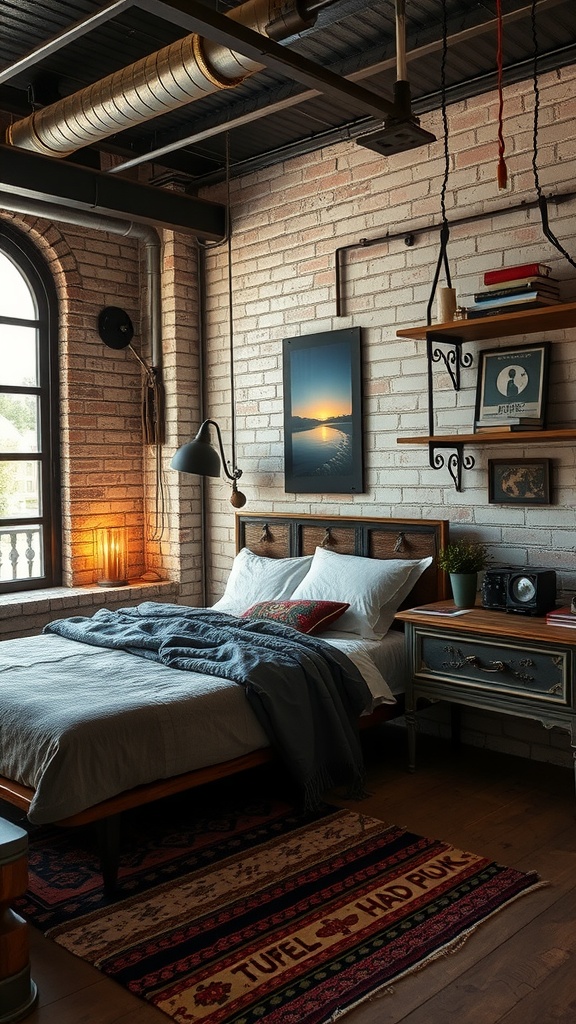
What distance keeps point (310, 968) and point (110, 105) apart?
3.28 m

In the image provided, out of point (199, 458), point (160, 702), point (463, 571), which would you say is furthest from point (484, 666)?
point (199, 458)

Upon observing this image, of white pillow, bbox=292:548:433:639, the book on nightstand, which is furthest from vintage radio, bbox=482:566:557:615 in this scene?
white pillow, bbox=292:548:433:639

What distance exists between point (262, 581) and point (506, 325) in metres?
1.85

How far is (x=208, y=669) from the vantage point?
11.5 feet

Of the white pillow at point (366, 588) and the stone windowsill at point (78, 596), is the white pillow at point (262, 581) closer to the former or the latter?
the white pillow at point (366, 588)

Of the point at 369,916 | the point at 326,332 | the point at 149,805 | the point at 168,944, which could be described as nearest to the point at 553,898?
the point at 369,916

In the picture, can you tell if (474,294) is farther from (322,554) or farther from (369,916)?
(369,916)

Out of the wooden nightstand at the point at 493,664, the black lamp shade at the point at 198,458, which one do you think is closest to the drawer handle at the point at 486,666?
the wooden nightstand at the point at 493,664

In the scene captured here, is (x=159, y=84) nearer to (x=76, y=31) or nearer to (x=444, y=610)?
(x=76, y=31)

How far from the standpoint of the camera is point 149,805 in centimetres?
359

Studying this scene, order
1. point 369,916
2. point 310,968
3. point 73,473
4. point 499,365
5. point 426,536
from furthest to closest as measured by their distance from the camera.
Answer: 1. point 73,473
2. point 426,536
3. point 499,365
4. point 369,916
5. point 310,968

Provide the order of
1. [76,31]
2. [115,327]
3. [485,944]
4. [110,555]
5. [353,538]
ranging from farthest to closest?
[115,327], [110,555], [353,538], [76,31], [485,944]

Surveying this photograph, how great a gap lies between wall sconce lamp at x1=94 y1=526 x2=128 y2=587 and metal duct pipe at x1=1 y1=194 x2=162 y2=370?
108 centimetres

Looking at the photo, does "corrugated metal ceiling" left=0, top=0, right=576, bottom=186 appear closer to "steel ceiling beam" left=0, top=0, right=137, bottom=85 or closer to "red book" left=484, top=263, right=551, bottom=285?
"steel ceiling beam" left=0, top=0, right=137, bottom=85
